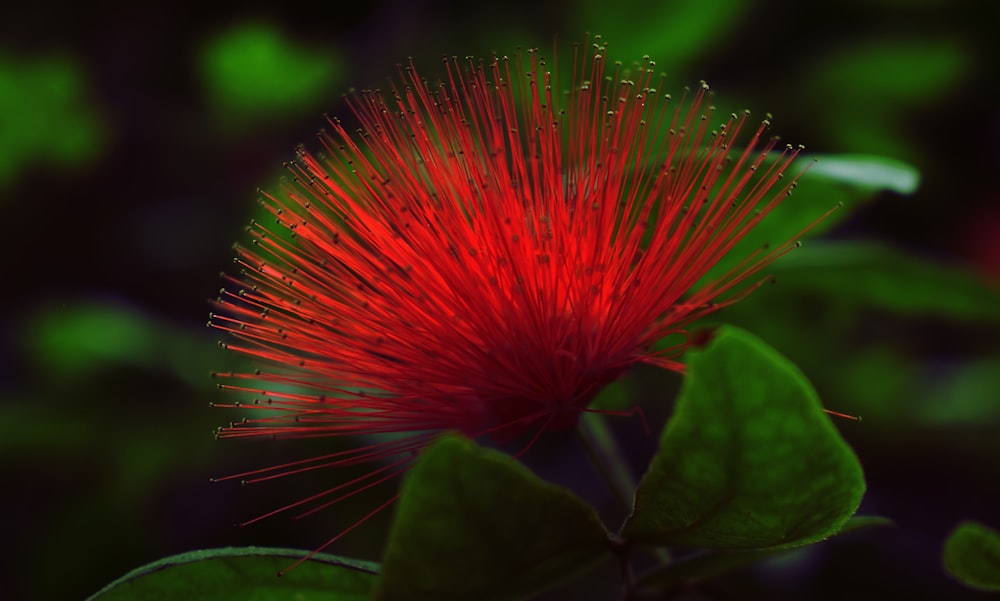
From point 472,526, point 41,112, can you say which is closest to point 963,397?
point 472,526

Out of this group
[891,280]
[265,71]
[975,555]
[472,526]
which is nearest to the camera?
[472,526]

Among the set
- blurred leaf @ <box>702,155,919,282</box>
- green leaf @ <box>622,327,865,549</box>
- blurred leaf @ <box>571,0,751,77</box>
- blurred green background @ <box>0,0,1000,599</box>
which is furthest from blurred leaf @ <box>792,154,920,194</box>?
blurred leaf @ <box>571,0,751,77</box>

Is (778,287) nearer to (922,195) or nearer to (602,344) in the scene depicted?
(602,344)

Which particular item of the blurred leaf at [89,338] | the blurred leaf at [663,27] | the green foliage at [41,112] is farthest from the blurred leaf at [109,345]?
the blurred leaf at [663,27]

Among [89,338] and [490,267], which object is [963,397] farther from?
[89,338]

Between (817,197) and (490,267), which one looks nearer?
(490,267)

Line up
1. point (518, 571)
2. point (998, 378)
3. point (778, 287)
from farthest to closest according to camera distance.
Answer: point (998, 378) < point (778, 287) < point (518, 571)

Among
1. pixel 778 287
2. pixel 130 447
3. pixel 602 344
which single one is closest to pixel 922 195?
pixel 778 287
